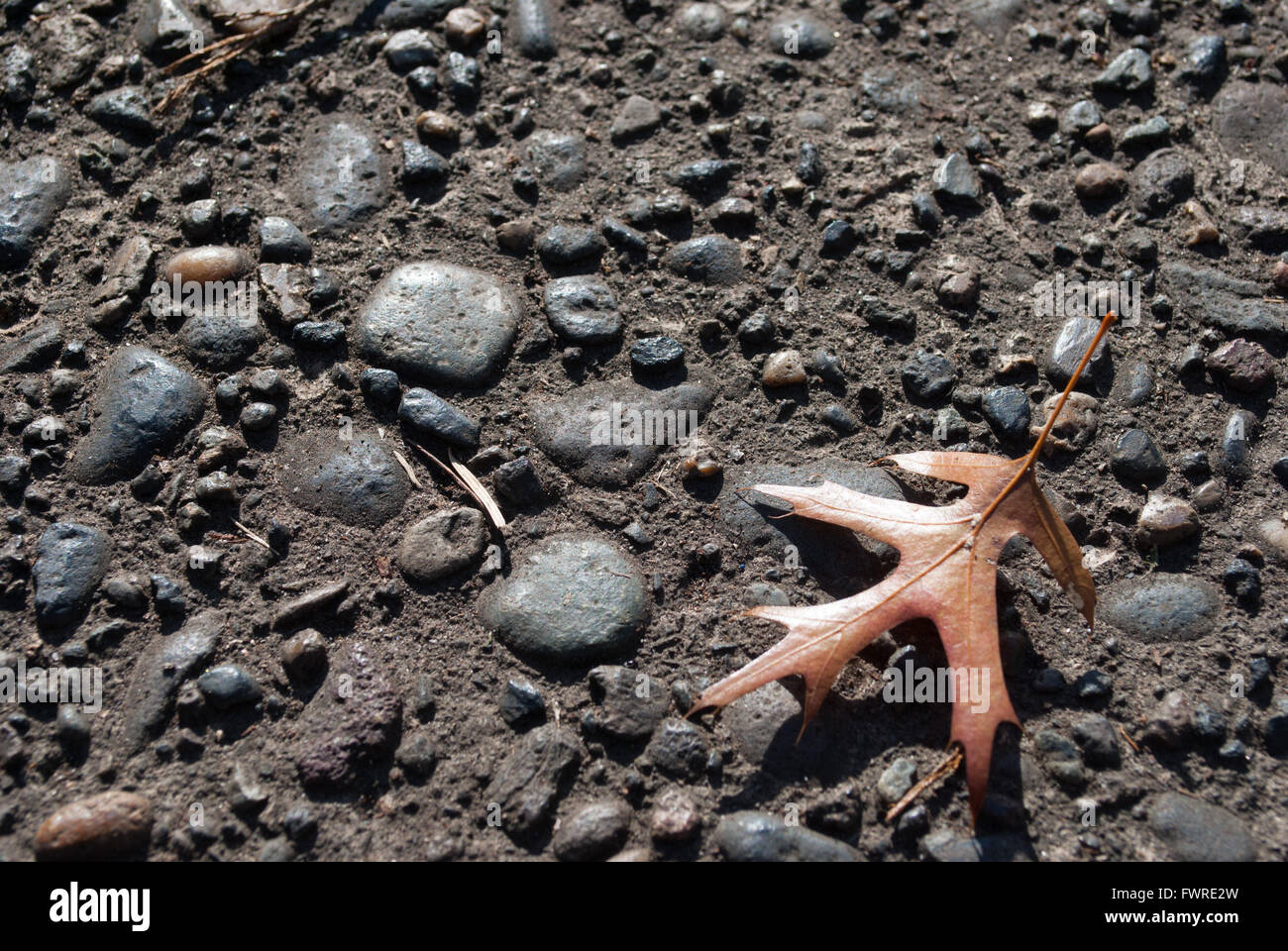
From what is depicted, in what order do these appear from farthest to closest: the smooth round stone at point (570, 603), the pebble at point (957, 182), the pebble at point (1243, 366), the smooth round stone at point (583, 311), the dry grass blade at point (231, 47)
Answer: the dry grass blade at point (231, 47), the pebble at point (957, 182), the smooth round stone at point (583, 311), the pebble at point (1243, 366), the smooth round stone at point (570, 603)

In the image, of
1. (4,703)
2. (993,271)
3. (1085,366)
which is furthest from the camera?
(993,271)

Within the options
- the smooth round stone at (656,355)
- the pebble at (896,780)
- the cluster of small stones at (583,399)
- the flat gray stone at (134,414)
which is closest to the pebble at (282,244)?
the cluster of small stones at (583,399)

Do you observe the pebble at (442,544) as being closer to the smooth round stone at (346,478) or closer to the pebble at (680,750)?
the smooth round stone at (346,478)

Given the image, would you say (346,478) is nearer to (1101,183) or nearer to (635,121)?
(635,121)

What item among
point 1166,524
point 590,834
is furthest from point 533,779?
point 1166,524
